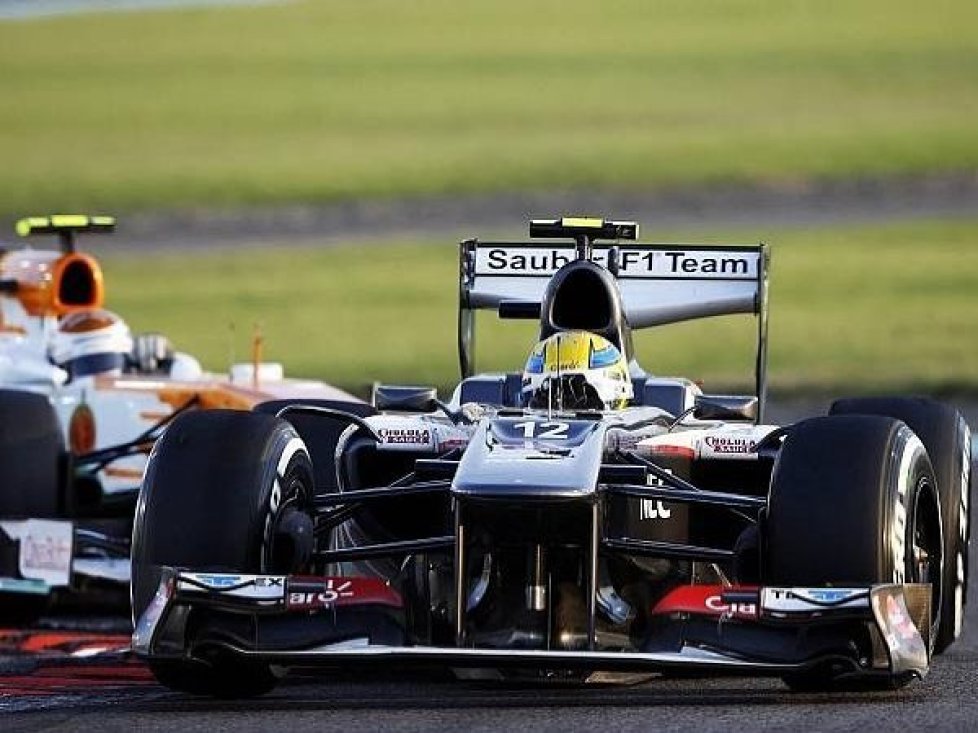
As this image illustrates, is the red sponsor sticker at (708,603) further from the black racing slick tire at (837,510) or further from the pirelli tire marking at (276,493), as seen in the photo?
the pirelli tire marking at (276,493)

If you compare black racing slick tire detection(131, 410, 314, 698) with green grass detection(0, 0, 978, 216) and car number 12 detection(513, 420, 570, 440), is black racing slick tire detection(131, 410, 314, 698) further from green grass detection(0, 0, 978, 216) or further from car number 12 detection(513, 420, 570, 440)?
green grass detection(0, 0, 978, 216)

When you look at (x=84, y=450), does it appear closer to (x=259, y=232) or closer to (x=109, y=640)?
(x=109, y=640)

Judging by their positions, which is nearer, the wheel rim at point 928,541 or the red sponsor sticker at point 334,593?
the red sponsor sticker at point 334,593

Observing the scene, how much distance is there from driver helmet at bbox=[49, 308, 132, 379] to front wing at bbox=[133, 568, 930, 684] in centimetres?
671

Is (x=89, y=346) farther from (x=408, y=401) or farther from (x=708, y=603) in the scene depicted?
(x=708, y=603)

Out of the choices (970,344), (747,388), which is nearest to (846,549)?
(747,388)

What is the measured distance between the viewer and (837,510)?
31.7 feet

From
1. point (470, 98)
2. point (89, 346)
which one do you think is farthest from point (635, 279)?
point (470, 98)

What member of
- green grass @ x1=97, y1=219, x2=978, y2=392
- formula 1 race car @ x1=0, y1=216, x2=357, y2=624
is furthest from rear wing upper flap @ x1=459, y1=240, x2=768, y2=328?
green grass @ x1=97, y1=219, x2=978, y2=392

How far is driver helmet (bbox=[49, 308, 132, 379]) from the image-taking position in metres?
16.5

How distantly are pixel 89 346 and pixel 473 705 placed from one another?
7228mm

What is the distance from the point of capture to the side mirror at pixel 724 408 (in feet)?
38.1

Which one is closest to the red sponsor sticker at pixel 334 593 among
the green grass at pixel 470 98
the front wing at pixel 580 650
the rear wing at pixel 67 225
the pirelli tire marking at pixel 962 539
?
the front wing at pixel 580 650

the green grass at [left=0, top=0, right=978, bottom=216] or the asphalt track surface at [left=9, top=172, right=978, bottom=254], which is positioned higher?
the green grass at [left=0, top=0, right=978, bottom=216]
